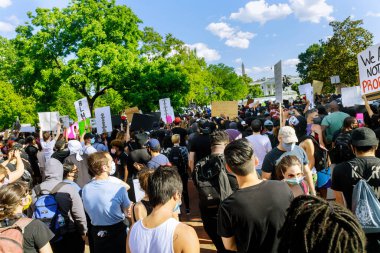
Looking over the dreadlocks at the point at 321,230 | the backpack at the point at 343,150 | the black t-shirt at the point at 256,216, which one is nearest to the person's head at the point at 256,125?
the backpack at the point at 343,150

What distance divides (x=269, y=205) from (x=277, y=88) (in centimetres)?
529

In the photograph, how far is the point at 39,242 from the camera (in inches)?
103

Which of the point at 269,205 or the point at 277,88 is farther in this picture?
the point at 277,88

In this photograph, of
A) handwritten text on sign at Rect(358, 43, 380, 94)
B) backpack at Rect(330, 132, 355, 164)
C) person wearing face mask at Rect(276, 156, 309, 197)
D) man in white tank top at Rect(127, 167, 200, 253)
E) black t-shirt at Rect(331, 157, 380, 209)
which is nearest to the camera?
man in white tank top at Rect(127, 167, 200, 253)

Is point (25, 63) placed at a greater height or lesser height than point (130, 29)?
lesser

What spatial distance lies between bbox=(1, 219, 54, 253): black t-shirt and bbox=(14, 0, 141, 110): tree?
1853 centimetres

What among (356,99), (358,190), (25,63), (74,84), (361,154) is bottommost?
(358,190)

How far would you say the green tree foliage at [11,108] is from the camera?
27172 mm

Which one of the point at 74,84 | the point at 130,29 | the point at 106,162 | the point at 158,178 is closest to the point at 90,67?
the point at 74,84

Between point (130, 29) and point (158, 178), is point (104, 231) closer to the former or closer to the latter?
point (158, 178)

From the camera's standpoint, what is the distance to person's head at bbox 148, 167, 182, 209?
2201 millimetres

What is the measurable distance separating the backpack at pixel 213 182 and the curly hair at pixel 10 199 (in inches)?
73.4

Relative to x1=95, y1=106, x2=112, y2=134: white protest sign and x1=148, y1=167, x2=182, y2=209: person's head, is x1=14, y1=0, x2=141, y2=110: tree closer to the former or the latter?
x1=95, y1=106, x2=112, y2=134: white protest sign

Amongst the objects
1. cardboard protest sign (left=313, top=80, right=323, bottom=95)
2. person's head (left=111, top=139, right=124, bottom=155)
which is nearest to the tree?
cardboard protest sign (left=313, top=80, right=323, bottom=95)
